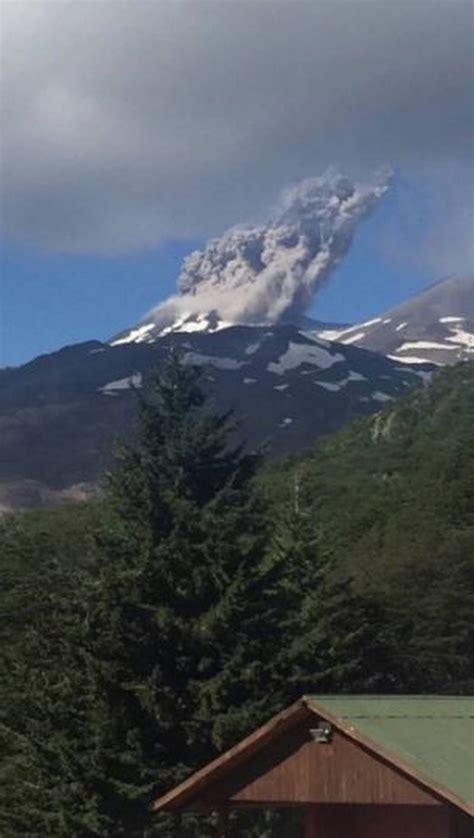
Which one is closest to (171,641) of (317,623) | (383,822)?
(317,623)

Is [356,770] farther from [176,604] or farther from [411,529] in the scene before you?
[411,529]

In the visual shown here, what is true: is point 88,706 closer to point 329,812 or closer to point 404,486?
point 329,812

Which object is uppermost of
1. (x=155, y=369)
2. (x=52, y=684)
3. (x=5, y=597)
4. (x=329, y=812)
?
(x=155, y=369)

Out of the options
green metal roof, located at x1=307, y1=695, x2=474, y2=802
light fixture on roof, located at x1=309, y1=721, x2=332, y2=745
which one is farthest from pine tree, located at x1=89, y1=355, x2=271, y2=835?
light fixture on roof, located at x1=309, y1=721, x2=332, y2=745

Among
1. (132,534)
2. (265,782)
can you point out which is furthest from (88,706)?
(265,782)

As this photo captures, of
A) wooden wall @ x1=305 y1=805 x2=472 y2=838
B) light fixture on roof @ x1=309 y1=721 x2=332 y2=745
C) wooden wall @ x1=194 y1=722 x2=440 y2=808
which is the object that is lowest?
wooden wall @ x1=305 y1=805 x2=472 y2=838

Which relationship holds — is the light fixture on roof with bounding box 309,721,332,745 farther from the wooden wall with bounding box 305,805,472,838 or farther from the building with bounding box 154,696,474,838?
the wooden wall with bounding box 305,805,472,838
